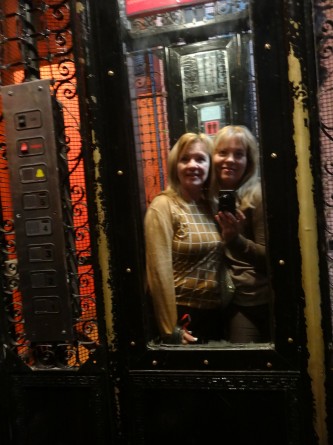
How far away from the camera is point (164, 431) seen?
5.92ft

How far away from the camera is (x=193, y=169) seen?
1.69 metres

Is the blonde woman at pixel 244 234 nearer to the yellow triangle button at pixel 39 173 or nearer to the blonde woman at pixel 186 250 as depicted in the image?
the blonde woman at pixel 186 250

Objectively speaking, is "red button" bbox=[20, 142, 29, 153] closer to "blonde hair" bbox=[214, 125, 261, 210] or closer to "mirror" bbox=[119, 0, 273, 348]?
"mirror" bbox=[119, 0, 273, 348]

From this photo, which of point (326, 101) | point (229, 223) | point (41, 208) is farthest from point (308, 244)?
point (41, 208)

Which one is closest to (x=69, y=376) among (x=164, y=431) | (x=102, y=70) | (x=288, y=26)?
(x=164, y=431)

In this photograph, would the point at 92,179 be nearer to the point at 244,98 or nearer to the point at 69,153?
the point at 69,153

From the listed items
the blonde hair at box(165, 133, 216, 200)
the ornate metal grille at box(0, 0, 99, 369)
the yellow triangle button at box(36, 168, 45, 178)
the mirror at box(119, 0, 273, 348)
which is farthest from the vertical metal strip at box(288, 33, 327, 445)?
the yellow triangle button at box(36, 168, 45, 178)

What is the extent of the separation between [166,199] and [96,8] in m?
0.83

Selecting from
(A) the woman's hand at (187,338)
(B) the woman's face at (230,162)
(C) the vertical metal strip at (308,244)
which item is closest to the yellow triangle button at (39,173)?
(B) the woman's face at (230,162)

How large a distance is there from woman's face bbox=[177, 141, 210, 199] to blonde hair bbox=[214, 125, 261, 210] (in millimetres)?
65

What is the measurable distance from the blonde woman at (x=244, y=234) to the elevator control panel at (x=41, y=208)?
0.67m

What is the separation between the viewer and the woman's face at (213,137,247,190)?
1635 mm

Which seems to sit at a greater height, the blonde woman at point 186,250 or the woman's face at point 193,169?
the woman's face at point 193,169

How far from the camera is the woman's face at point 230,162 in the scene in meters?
1.63
